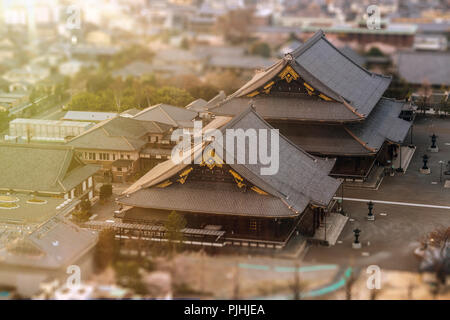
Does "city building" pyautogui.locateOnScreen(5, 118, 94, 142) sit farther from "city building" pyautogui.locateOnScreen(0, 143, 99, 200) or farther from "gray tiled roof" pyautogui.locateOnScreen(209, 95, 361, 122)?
"gray tiled roof" pyautogui.locateOnScreen(209, 95, 361, 122)

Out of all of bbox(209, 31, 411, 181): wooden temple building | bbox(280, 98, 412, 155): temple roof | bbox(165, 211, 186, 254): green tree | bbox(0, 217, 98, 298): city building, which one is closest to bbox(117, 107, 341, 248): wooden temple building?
bbox(165, 211, 186, 254): green tree

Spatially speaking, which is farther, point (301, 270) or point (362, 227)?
point (362, 227)

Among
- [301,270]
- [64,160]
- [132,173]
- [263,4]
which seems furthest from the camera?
[263,4]

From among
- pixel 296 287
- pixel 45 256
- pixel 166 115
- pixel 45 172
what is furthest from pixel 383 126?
pixel 45 256

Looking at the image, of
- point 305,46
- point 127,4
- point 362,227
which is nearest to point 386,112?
point 305,46

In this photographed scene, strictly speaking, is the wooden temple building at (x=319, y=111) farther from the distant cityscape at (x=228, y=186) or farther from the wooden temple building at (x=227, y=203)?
the wooden temple building at (x=227, y=203)

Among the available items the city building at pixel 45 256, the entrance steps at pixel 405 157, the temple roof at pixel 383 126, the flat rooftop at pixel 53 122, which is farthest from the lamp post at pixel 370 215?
the flat rooftop at pixel 53 122

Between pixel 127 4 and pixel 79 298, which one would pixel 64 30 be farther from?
pixel 79 298

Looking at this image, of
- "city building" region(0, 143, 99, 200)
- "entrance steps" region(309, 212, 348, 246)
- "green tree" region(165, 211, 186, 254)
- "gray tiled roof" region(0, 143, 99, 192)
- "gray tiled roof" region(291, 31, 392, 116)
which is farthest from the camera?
"gray tiled roof" region(291, 31, 392, 116)
